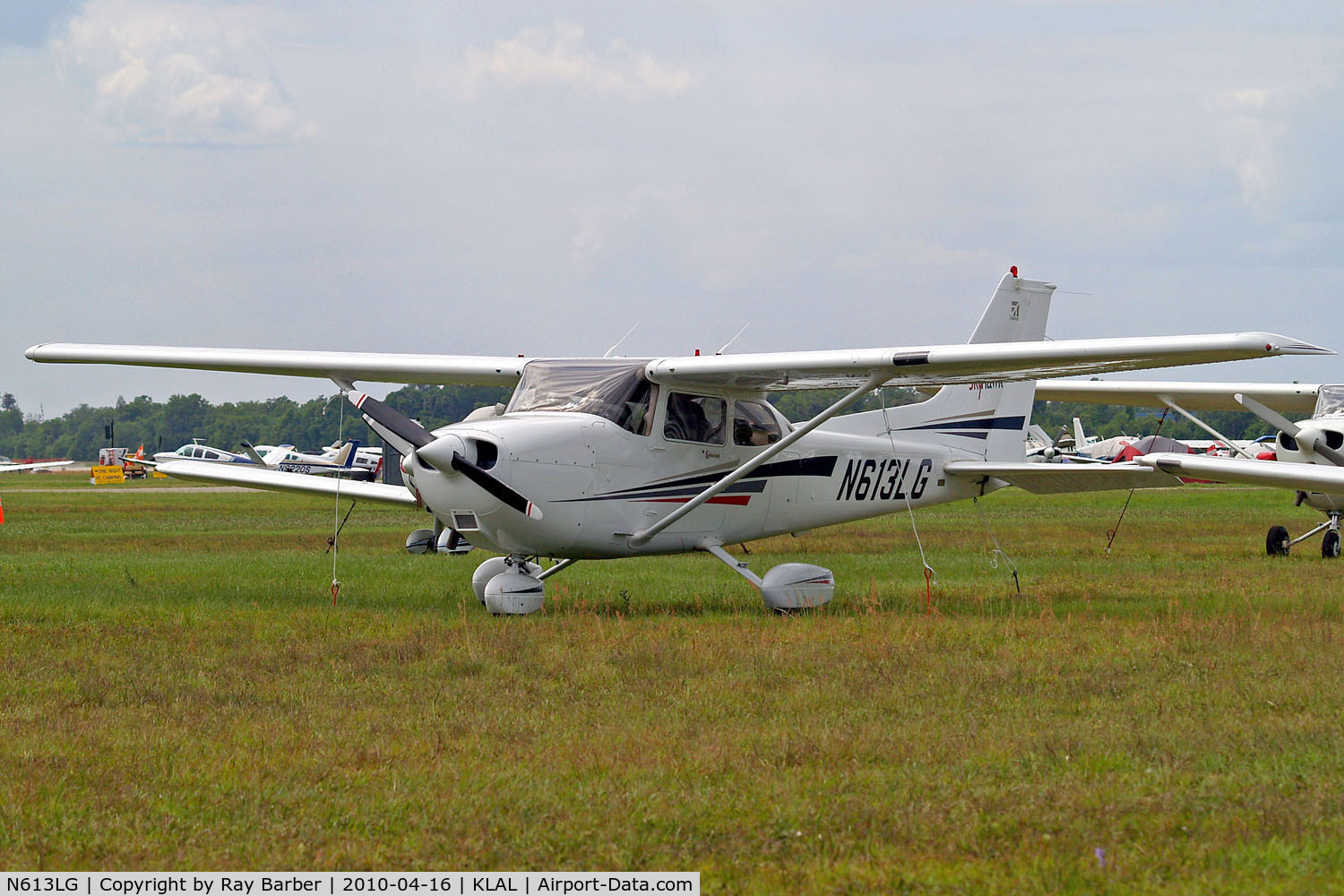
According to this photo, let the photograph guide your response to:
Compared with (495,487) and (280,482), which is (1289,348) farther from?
(280,482)

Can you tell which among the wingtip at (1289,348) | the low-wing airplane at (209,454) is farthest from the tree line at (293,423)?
the wingtip at (1289,348)

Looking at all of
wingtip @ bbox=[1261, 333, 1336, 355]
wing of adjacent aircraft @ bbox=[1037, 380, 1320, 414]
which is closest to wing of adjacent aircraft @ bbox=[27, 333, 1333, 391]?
wingtip @ bbox=[1261, 333, 1336, 355]

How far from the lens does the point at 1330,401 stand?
19.0m

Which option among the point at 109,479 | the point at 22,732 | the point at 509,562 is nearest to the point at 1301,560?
the point at 509,562

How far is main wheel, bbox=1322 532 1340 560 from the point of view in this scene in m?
18.6

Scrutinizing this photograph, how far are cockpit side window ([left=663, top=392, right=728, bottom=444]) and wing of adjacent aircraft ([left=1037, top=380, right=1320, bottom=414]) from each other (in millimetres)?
7899

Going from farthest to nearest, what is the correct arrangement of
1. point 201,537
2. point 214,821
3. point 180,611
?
point 201,537 → point 180,611 → point 214,821

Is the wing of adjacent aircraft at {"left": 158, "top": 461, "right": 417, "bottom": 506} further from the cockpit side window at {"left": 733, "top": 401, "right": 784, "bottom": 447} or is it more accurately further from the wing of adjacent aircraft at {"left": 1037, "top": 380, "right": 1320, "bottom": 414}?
the wing of adjacent aircraft at {"left": 1037, "top": 380, "right": 1320, "bottom": 414}

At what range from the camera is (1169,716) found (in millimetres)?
6832

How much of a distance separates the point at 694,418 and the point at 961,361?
2.72 meters

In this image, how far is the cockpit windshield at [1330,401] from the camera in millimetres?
18859

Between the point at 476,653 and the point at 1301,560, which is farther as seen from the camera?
the point at 1301,560

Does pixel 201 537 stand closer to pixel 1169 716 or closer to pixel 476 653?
pixel 476 653

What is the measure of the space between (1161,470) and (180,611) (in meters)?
8.77
